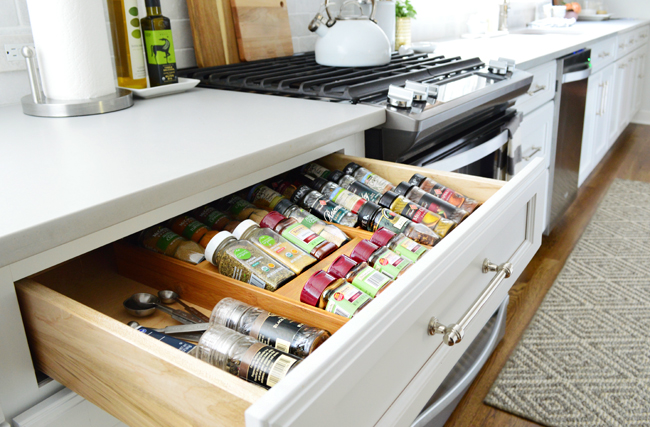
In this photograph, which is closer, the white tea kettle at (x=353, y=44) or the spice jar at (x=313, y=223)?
the spice jar at (x=313, y=223)

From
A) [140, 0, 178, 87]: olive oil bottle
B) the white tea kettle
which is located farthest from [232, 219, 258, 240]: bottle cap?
the white tea kettle

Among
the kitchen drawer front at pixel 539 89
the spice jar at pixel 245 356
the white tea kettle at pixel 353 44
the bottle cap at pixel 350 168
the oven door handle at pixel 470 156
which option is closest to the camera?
the spice jar at pixel 245 356

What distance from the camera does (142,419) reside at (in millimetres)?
507

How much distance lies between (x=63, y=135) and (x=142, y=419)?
560 millimetres

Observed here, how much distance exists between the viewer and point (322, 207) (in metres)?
0.90

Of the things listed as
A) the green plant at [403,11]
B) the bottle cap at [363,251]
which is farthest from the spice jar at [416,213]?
the green plant at [403,11]

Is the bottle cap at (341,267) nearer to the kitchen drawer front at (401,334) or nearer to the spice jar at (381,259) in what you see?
the spice jar at (381,259)

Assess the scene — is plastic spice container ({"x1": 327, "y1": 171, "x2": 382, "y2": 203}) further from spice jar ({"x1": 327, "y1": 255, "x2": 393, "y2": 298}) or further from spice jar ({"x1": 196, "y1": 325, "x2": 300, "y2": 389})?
spice jar ({"x1": 196, "y1": 325, "x2": 300, "y2": 389})

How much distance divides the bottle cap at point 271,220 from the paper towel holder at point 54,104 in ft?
1.50

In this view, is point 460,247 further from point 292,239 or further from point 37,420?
point 37,420

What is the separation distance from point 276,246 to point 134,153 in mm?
251

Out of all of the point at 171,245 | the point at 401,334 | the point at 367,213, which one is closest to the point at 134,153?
the point at 171,245

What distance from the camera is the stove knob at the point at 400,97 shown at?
1.04 m

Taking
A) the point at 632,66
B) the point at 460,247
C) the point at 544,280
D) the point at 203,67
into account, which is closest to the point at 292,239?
the point at 460,247
